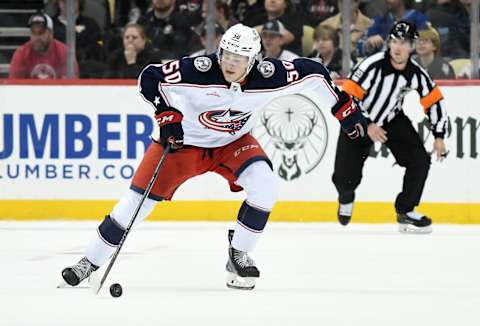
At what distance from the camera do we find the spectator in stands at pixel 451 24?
9.43 metres

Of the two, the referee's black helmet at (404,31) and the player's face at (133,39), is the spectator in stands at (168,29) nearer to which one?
the player's face at (133,39)

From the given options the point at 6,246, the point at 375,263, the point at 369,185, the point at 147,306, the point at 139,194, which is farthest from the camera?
the point at 369,185

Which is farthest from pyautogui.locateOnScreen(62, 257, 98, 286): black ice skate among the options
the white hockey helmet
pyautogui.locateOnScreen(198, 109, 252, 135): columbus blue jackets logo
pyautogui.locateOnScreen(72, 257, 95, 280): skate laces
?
the white hockey helmet

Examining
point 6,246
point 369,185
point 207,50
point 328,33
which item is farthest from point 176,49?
point 6,246

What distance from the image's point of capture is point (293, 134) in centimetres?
937

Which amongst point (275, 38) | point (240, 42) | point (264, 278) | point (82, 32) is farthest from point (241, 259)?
point (82, 32)

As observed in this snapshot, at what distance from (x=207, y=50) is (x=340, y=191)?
1.51m

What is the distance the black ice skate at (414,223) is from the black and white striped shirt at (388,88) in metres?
0.57

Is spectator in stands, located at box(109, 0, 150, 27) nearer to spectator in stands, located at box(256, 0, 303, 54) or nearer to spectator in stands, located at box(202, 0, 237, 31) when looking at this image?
spectator in stands, located at box(202, 0, 237, 31)

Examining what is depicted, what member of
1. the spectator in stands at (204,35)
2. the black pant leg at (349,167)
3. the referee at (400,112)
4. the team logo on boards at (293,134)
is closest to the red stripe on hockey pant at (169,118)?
the referee at (400,112)

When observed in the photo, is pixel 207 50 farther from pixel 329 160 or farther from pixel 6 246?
pixel 6 246

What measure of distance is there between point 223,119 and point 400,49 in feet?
10.3

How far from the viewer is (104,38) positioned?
31.5ft

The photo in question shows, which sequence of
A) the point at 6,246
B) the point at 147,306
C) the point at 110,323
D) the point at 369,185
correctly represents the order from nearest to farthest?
the point at 110,323
the point at 147,306
the point at 6,246
the point at 369,185
